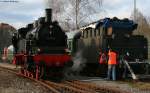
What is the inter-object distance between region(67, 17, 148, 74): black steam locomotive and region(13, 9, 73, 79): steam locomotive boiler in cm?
200

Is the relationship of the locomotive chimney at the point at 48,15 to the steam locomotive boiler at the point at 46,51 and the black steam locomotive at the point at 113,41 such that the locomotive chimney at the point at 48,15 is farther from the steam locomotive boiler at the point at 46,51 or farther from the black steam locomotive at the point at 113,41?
the black steam locomotive at the point at 113,41

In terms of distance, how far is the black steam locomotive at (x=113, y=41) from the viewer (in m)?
20.7

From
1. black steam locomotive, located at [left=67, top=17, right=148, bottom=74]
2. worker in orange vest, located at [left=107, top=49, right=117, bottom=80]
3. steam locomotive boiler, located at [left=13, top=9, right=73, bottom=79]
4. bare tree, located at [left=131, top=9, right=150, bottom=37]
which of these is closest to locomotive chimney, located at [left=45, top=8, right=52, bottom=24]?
steam locomotive boiler, located at [left=13, top=9, right=73, bottom=79]

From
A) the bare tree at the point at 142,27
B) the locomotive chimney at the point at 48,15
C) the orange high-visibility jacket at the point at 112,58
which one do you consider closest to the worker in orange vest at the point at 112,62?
the orange high-visibility jacket at the point at 112,58

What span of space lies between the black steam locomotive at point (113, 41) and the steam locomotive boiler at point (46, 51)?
6.55 ft

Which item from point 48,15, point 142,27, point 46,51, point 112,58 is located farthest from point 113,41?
point 142,27

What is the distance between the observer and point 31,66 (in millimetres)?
20438

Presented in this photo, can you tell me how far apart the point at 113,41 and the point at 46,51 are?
359cm

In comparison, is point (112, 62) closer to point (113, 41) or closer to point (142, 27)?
point (113, 41)

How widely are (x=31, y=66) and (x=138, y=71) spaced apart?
5509 mm

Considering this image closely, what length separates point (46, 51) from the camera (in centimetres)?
1991

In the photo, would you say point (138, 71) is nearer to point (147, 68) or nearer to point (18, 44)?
point (147, 68)

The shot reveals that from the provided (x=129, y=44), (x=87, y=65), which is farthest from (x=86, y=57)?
(x=129, y=44)

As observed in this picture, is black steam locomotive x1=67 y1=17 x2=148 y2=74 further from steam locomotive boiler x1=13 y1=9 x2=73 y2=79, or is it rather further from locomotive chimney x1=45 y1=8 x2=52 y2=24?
locomotive chimney x1=45 y1=8 x2=52 y2=24
